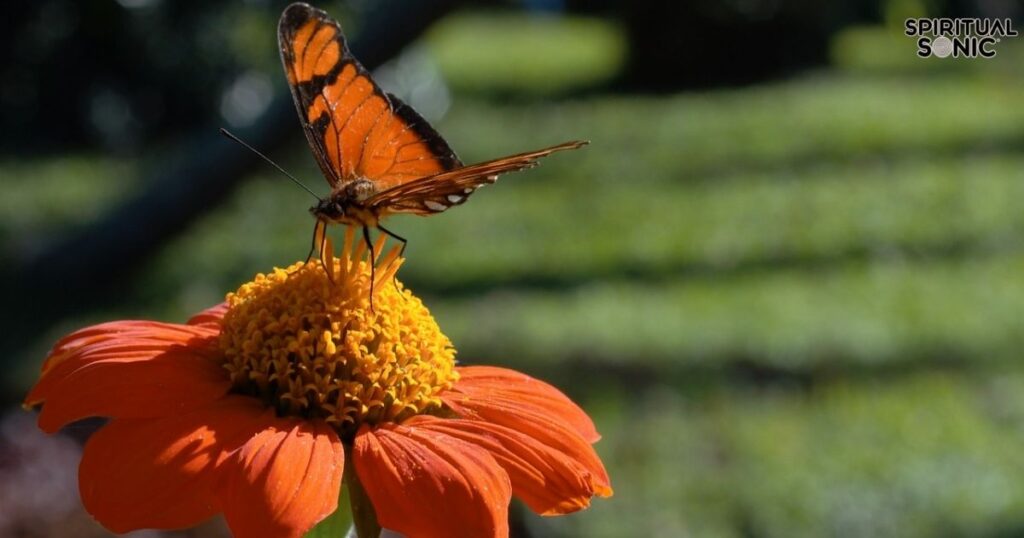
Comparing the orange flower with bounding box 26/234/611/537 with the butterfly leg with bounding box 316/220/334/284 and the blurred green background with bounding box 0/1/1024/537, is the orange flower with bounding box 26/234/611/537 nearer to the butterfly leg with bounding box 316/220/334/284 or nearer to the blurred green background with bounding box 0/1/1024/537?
the butterfly leg with bounding box 316/220/334/284

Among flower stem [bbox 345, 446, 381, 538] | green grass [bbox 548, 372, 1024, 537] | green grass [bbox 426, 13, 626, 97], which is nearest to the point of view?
flower stem [bbox 345, 446, 381, 538]

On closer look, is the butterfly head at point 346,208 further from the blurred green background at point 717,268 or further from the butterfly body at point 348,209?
the blurred green background at point 717,268

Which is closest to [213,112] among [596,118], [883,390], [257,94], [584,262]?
[257,94]

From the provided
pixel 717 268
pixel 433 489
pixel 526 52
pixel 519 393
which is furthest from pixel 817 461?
pixel 526 52

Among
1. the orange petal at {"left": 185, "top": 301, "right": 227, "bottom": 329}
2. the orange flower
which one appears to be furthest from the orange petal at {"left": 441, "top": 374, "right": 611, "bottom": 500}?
the orange petal at {"left": 185, "top": 301, "right": 227, "bottom": 329}

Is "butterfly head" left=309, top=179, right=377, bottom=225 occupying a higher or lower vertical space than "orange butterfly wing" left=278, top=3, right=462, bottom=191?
lower

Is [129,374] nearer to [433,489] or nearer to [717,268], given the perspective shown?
[433,489]

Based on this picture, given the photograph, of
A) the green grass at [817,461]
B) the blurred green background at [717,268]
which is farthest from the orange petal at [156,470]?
the green grass at [817,461]
